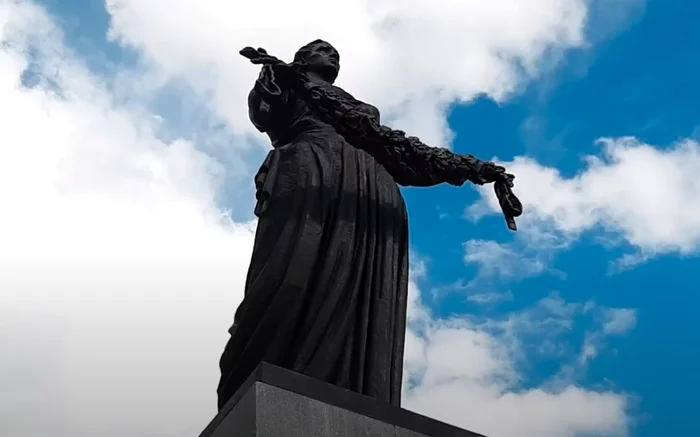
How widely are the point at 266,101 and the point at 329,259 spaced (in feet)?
6.36

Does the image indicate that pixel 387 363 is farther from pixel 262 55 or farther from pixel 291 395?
pixel 262 55

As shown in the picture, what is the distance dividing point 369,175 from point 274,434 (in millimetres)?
3222

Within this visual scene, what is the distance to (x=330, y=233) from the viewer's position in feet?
24.2

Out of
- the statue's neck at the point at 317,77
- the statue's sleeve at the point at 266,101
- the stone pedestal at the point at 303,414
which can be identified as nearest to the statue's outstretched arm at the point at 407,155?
A: the statue's sleeve at the point at 266,101

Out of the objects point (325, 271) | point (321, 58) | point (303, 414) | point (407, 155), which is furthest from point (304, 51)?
point (303, 414)

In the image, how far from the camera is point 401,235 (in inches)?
311

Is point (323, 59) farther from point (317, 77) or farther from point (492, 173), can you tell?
point (492, 173)

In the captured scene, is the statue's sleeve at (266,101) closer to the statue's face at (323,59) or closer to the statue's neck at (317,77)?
the statue's neck at (317,77)

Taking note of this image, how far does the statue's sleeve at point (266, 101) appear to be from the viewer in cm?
837

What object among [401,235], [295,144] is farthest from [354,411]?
[295,144]

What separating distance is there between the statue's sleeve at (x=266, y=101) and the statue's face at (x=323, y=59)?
615 millimetres

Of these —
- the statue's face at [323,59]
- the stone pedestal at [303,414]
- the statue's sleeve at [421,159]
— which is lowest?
the stone pedestal at [303,414]

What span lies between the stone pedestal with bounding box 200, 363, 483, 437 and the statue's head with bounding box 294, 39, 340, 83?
397 cm

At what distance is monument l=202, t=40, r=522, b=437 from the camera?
584cm
